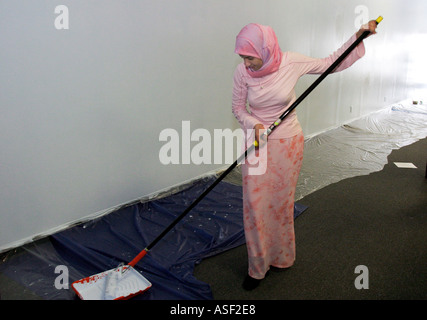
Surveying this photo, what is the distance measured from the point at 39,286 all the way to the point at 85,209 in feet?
2.38

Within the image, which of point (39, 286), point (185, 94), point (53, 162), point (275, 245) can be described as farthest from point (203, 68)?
point (39, 286)

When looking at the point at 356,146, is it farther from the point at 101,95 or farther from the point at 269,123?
the point at 101,95

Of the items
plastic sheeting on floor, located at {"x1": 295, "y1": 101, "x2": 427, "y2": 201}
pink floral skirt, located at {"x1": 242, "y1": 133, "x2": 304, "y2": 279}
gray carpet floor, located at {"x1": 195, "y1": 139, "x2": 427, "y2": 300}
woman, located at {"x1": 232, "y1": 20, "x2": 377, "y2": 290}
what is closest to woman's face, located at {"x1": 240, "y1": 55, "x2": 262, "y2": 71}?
woman, located at {"x1": 232, "y1": 20, "x2": 377, "y2": 290}

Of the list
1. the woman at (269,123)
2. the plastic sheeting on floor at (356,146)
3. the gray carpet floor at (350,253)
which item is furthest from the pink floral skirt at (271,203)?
the plastic sheeting on floor at (356,146)

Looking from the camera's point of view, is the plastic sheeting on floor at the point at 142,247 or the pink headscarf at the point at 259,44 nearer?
the pink headscarf at the point at 259,44

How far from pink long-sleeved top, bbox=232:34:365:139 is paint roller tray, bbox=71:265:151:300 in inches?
36.5

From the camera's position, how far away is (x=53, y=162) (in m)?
2.38

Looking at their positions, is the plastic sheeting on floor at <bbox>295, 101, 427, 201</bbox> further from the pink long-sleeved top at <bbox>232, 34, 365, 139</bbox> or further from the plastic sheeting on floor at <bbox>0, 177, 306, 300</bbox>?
the pink long-sleeved top at <bbox>232, 34, 365, 139</bbox>

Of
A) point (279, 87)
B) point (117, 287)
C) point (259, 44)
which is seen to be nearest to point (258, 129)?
point (279, 87)

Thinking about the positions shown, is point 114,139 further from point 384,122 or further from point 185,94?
point 384,122

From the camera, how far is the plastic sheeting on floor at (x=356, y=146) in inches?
141

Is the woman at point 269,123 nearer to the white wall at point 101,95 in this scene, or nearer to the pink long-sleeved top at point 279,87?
the pink long-sleeved top at point 279,87

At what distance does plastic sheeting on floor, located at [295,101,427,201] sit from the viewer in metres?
3.58

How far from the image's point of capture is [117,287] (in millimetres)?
1861
